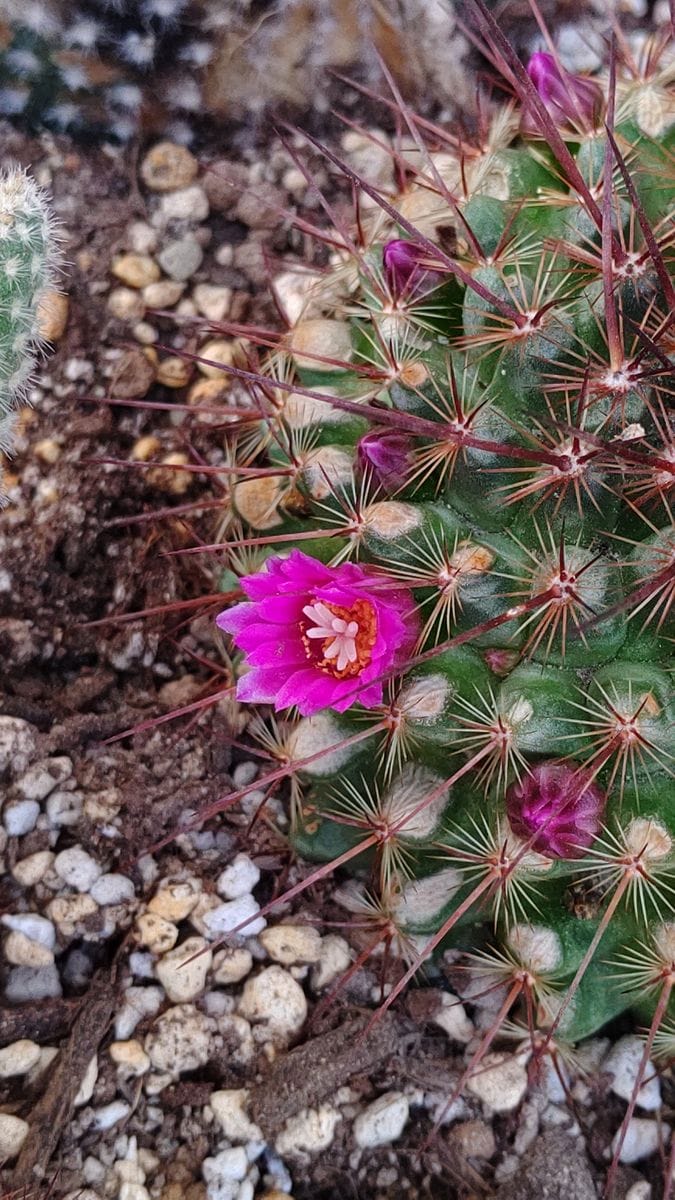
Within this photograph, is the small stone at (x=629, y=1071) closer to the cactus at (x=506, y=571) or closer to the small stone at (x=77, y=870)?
the cactus at (x=506, y=571)

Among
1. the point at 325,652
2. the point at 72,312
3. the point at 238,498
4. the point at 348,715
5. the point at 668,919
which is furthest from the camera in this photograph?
the point at 72,312

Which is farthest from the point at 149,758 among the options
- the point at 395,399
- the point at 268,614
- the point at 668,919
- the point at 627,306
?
the point at 627,306

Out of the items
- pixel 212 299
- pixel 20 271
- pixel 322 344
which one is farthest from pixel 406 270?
pixel 212 299

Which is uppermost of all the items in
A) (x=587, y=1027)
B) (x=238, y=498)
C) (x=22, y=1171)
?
(x=238, y=498)

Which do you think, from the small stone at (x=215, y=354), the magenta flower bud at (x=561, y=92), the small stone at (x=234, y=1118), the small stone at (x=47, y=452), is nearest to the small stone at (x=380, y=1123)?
the small stone at (x=234, y=1118)

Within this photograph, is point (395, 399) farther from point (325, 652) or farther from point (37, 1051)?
point (37, 1051)

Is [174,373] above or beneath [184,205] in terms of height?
beneath

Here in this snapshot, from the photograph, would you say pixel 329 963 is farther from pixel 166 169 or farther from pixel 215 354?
pixel 166 169
